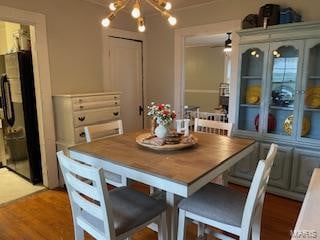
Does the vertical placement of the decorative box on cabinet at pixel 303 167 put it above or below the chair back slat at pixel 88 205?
below

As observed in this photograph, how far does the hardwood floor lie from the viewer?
2141 millimetres

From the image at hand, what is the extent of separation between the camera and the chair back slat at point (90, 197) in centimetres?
125

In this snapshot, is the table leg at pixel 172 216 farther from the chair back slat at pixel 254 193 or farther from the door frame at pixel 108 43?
the door frame at pixel 108 43

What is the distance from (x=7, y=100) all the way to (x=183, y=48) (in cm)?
262

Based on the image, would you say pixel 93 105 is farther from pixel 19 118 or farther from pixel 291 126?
pixel 291 126

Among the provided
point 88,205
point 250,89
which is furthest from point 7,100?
point 250,89

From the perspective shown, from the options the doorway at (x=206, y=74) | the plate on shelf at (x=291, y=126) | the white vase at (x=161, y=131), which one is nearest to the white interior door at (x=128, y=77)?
the white vase at (x=161, y=131)

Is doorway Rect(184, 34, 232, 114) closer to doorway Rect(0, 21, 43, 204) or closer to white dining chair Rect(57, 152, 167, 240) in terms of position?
doorway Rect(0, 21, 43, 204)

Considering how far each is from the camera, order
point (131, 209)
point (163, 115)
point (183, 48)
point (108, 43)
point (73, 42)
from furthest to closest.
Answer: point (183, 48), point (108, 43), point (73, 42), point (163, 115), point (131, 209)

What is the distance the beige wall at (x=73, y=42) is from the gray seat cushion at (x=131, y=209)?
6.32 feet

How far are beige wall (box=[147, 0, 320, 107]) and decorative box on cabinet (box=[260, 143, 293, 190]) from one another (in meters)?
1.51

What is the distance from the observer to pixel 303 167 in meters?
2.61

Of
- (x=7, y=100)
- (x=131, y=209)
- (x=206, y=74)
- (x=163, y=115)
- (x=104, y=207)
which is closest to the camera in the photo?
(x=104, y=207)

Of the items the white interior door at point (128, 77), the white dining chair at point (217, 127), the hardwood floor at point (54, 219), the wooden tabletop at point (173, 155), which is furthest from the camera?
the white interior door at point (128, 77)
